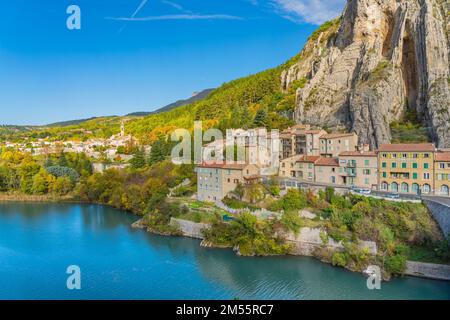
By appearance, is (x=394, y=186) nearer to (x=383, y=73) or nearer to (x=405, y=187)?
(x=405, y=187)

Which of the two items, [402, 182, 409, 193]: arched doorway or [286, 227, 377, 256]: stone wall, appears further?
A: [402, 182, 409, 193]: arched doorway

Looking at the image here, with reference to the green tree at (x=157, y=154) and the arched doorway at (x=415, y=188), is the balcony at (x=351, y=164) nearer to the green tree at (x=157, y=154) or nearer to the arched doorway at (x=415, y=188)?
the arched doorway at (x=415, y=188)

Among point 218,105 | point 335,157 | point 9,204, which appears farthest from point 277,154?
point 9,204

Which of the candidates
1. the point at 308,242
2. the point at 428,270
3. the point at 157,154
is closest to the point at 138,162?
the point at 157,154

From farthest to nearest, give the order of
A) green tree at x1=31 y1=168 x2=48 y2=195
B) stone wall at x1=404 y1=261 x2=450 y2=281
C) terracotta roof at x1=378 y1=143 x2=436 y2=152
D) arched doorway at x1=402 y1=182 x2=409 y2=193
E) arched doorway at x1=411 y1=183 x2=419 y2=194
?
1. green tree at x1=31 y1=168 x2=48 y2=195
2. arched doorway at x1=402 y1=182 x2=409 y2=193
3. arched doorway at x1=411 y1=183 x2=419 y2=194
4. terracotta roof at x1=378 y1=143 x2=436 y2=152
5. stone wall at x1=404 y1=261 x2=450 y2=281

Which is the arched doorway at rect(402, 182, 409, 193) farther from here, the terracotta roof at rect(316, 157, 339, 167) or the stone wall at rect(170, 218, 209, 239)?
the stone wall at rect(170, 218, 209, 239)

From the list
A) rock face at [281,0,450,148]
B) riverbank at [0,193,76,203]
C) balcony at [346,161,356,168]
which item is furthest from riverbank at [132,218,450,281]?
riverbank at [0,193,76,203]
